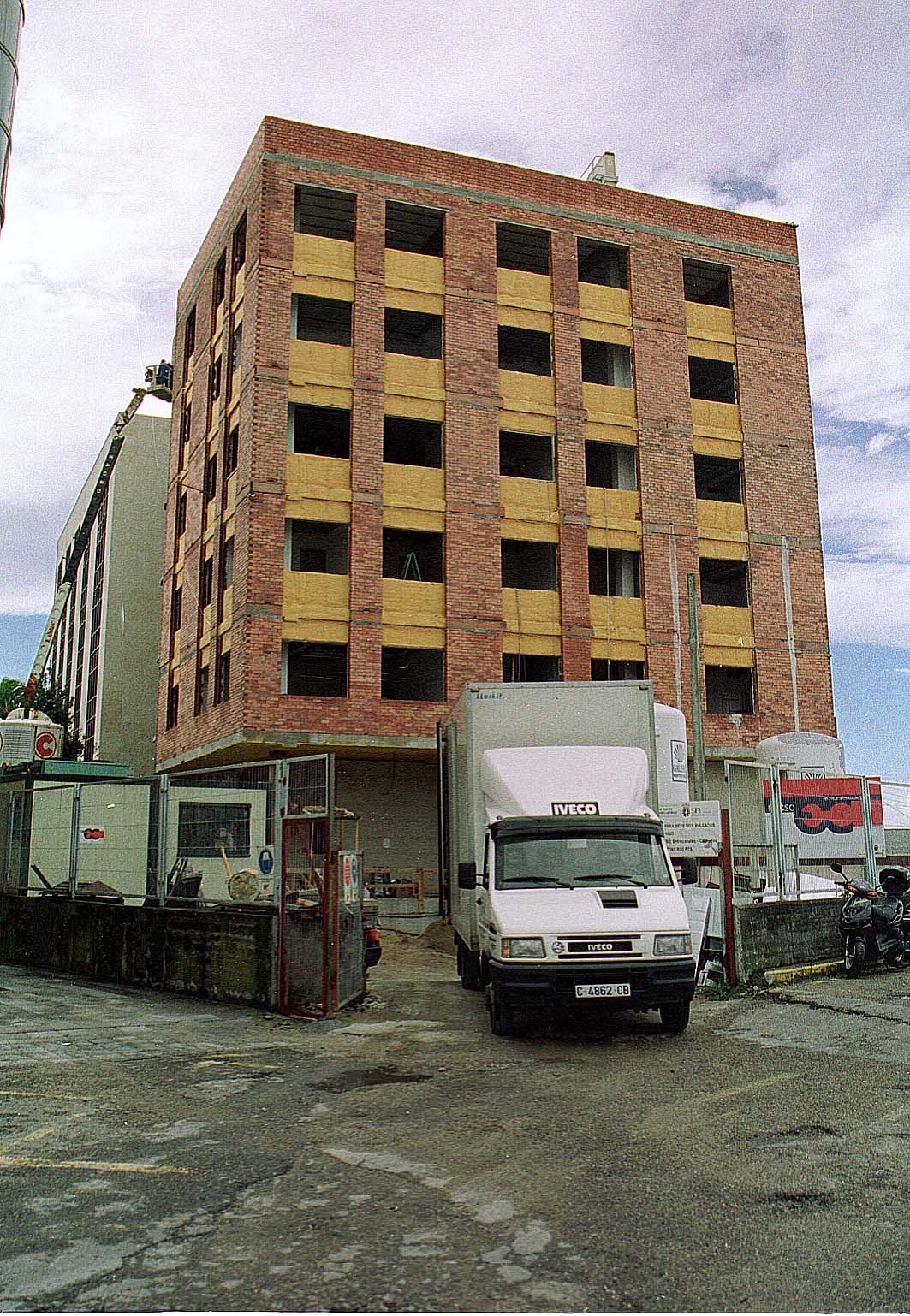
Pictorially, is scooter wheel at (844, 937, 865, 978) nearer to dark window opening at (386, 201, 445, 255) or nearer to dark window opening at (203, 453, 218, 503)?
dark window opening at (203, 453, 218, 503)

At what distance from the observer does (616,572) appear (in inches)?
1246

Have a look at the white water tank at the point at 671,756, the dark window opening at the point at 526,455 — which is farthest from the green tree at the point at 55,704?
the white water tank at the point at 671,756

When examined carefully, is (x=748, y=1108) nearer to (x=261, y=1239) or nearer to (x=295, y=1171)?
(x=295, y=1171)

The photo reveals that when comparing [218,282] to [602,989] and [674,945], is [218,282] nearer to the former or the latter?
[674,945]

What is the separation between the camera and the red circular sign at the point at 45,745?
28703 mm

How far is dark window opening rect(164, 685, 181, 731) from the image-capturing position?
34.8 meters

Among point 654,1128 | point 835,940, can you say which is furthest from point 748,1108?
point 835,940

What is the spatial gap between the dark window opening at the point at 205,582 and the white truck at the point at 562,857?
1907cm

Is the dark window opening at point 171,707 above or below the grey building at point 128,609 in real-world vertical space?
below

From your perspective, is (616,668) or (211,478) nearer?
(616,668)

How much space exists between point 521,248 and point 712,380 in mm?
7162

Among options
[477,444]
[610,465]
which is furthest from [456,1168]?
[610,465]

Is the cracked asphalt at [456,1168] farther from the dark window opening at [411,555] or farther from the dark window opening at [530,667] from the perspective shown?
the dark window opening at [411,555]

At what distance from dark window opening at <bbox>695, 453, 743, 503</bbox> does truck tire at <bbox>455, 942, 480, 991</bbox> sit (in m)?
21.3
